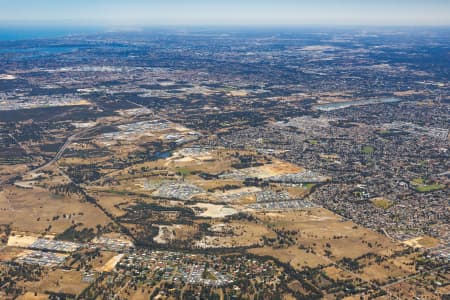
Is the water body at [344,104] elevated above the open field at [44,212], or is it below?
above

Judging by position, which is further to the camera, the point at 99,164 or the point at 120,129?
the point at 120,129

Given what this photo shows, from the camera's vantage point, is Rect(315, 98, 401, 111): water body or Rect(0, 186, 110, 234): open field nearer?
Rect(0, 186, 110, 234): open field

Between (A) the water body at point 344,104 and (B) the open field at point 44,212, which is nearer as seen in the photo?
(B) the open field at point 44,212

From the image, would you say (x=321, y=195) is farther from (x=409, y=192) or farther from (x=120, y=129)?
(x=120, y=129)

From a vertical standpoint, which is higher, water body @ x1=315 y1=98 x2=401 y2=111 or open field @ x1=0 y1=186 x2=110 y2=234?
water body @ x1=315 y1=98 x2=401 y2=111

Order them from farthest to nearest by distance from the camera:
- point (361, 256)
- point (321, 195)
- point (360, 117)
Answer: point (360, 117), point (321, 195), point (361, 256)

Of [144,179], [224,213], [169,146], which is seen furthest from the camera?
[169,146]

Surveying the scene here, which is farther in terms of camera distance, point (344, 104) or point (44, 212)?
point (344, 104)

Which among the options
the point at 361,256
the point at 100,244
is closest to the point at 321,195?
the point at 361,256

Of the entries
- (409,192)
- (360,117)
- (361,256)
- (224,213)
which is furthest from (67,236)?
(360,117)

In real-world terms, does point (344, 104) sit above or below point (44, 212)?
above
